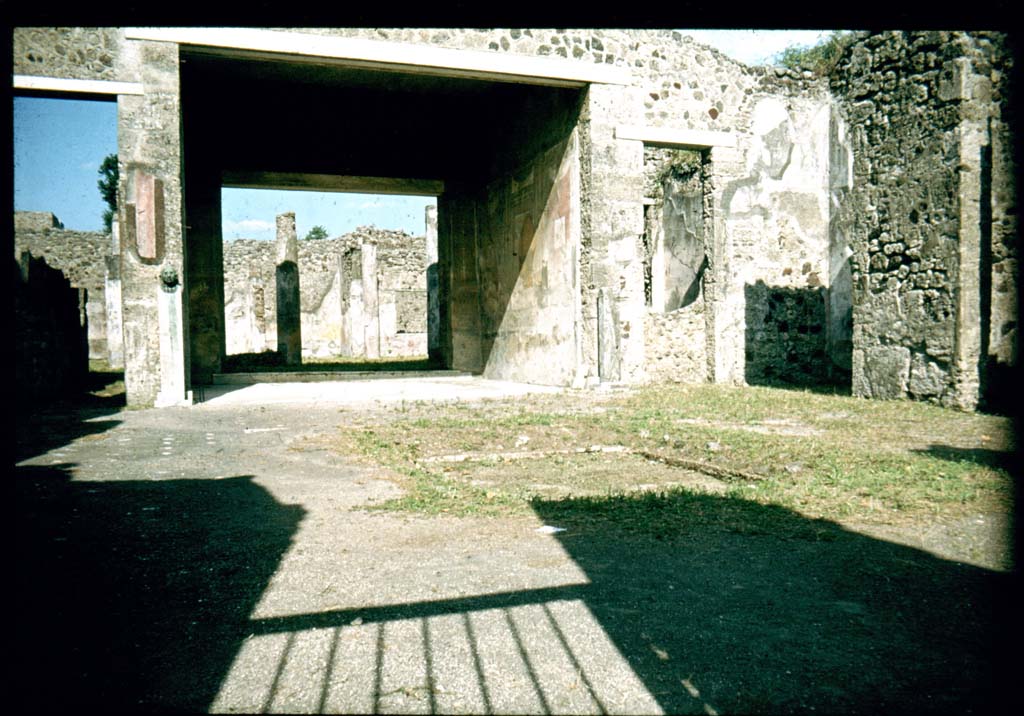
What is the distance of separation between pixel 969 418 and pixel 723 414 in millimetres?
2156

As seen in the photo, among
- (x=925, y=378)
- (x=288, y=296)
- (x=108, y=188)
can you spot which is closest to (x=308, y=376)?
(x=288, y=296)

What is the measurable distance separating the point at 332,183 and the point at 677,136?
787 cm

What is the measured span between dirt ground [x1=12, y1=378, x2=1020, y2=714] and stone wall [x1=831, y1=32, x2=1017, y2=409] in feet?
15.7

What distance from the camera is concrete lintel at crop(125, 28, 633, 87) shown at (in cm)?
879

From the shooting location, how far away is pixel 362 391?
10.4 metres

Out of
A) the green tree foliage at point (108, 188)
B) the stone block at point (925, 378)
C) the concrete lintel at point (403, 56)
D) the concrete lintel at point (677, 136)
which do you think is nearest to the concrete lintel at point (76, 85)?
the concrete lintel at point (403, 56)

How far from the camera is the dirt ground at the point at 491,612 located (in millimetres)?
1786

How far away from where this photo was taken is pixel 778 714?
1661 mm

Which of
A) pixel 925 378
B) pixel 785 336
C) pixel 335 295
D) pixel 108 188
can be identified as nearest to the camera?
pixel 925 378

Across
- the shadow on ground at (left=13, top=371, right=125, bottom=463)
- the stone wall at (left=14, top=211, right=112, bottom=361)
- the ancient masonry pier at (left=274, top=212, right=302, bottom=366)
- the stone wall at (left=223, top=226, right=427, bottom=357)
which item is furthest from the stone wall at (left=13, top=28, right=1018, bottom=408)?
the stone wall at (left=14, top=211, right=112, bottom=361)

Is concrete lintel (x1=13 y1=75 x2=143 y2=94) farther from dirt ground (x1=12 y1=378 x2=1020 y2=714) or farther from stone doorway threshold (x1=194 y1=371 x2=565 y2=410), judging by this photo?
dirt ground (x1=12 y1=378 x2=1020 y2=714)

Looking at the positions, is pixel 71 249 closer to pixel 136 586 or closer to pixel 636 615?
pixel 136 586

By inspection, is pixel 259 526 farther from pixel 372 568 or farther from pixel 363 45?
pixel 363 45

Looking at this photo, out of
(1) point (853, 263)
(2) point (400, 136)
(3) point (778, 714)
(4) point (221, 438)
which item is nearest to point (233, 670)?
(3) point (778, 714)
